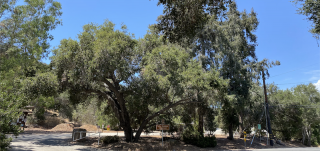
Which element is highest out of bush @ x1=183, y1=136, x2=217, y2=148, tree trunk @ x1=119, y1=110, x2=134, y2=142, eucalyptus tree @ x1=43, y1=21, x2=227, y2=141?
eucalyptus tree @ x1=43, y1=21, x2=227, y2=141

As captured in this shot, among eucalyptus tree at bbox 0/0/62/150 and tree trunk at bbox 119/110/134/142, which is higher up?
eucalyptus tree at bbox 0/0/62/150

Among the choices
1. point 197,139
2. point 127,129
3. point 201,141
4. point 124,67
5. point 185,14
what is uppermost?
point 185,14

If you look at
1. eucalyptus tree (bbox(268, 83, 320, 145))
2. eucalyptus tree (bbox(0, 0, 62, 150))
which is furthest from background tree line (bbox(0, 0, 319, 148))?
eucalyptus tree (bbox(268, 83, 320, 145))

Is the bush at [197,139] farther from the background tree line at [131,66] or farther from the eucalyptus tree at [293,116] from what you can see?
the eucalyptus tree at [293,116]

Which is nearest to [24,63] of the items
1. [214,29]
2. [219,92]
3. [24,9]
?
[24,9]

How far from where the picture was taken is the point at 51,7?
17.0m

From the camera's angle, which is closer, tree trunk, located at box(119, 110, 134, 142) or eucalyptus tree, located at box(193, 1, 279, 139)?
tree trunk, located at box(119, 110, 134, 142)

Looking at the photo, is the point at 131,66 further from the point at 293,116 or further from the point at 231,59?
the point at 293,116

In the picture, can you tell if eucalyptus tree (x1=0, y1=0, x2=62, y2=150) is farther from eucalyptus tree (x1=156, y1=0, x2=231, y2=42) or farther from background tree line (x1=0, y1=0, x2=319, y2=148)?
eucalyptus tree (x1=156, y1=0, x2=231, y2=42)

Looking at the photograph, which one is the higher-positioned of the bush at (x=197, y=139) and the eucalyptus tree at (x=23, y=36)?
the eucalyptus tree at (x=23, y=36)

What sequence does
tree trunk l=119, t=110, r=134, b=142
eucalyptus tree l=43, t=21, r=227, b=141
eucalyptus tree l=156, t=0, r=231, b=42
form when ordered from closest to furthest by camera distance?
eucalyptus tree l=156, t=0, r=231, b=42 → eucalyptus tree l=43, t=21, r=227, b=141 → tree trunk l=119, t=110, r=134, b=142

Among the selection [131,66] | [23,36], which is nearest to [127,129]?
[131,66]

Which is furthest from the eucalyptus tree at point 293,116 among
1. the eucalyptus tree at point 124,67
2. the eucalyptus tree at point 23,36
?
the eucalyptus tree at point 23,36

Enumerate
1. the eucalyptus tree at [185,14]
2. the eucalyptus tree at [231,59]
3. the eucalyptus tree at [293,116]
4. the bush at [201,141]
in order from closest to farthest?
the eucalyptus tree at [185,14] < the bush at [201,141] < the eucalyptus tree at [231,59] < the eucalyptus tree at [293,116]
